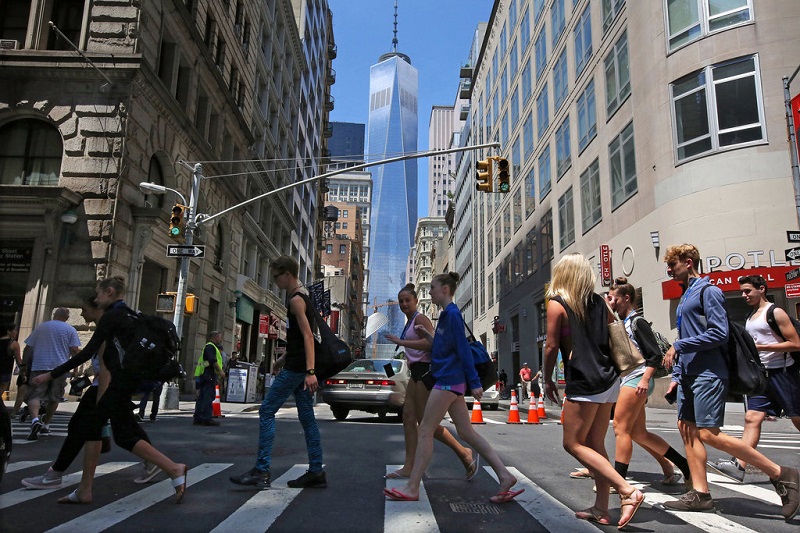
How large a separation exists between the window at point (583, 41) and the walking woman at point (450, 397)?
25950mm

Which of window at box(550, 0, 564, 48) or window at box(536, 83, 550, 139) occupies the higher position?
window at box(550, 0, 564, 48)

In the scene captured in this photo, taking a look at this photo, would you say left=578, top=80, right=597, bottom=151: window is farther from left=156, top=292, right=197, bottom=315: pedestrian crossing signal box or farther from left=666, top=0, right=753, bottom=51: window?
left=156, top=292, right=197, bottom=315: pedestrian crossing signal box

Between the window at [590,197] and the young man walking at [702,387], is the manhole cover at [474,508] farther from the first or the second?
the window at [590,197]

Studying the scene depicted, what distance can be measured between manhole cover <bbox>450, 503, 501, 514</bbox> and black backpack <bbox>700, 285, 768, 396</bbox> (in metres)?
2.12

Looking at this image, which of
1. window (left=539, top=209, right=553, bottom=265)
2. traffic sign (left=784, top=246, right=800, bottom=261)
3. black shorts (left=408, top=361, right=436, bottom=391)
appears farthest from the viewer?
window (left=539, top=209, right=553, bottom=265)

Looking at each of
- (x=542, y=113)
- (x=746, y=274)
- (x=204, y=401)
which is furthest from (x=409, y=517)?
(x=542, y=113)

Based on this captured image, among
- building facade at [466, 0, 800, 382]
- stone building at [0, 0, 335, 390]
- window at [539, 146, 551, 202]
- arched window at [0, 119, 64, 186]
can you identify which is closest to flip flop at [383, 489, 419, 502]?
stone building at [0, 0, 335, 390]

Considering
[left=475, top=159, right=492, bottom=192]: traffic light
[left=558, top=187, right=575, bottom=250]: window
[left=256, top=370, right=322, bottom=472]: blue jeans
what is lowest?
[left=256, top=370, right=322, bottom=472]: blue jeans

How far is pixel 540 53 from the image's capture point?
36125 mm

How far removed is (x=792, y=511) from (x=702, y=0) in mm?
20091

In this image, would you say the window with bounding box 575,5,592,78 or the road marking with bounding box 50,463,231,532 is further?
the window with bounding box 575,5,592,78

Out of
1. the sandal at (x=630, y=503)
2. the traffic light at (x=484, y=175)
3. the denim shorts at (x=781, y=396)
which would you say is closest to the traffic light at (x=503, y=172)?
the traffic light at (x=484, y=175)

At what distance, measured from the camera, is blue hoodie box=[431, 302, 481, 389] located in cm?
489

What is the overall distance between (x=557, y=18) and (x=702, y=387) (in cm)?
3238
